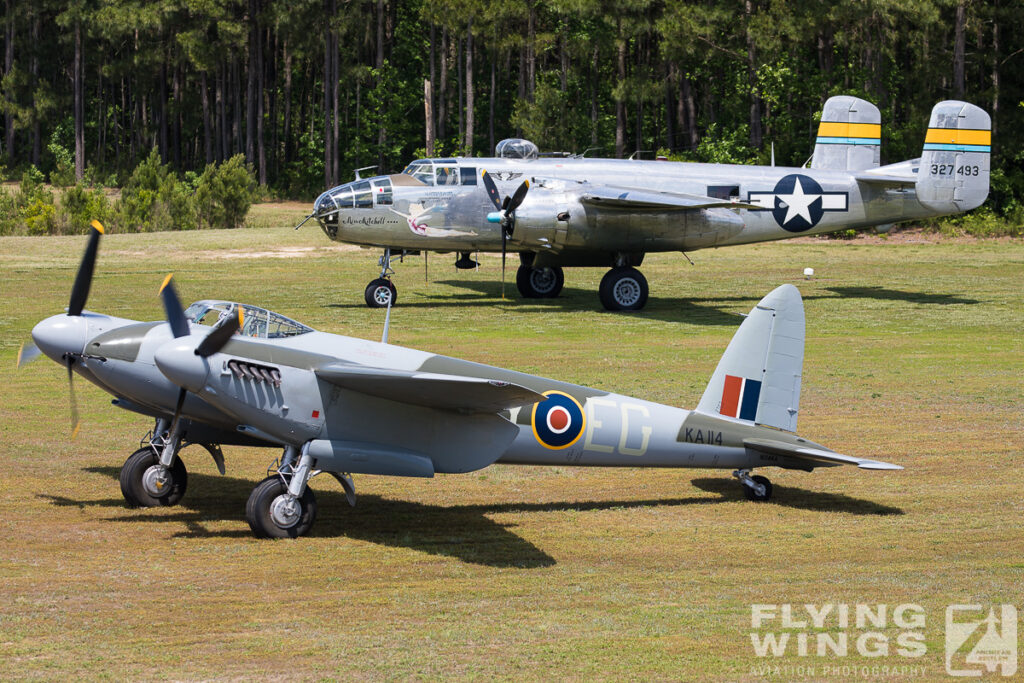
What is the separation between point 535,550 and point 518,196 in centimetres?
1558

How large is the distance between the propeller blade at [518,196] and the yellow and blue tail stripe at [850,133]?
9.46 metres

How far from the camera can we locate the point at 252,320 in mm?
10219

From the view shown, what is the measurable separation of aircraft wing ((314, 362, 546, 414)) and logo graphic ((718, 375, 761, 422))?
8.21 ft

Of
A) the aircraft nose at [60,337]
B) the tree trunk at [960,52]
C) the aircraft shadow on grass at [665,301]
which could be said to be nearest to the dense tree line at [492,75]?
the tree trunk at [960,52]

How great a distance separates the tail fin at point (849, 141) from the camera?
29.5 metres

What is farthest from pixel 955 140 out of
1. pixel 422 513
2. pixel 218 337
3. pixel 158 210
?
pixel 158 210

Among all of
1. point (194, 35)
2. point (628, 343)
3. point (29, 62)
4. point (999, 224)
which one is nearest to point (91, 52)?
point (29, 62)

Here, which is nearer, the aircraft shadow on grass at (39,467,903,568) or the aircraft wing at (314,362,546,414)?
the aircraft wing at (314,362,546,414)

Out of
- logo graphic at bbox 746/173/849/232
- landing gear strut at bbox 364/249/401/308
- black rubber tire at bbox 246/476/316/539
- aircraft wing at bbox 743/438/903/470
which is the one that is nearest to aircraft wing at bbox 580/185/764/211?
logo graphic at bbox 746/173/849/232

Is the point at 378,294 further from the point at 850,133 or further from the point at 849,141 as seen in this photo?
the point at 850,133

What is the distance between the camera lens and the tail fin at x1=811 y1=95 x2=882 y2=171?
29.5 meters

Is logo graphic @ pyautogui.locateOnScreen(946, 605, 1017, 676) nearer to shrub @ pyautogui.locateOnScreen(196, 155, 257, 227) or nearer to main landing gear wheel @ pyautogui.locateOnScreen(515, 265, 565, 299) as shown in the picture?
main landing gear wheel @ pyautogui.locateOnScreen(515, 265, 565, 299)

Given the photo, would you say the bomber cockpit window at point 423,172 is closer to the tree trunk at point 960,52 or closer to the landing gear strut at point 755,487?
the landing gear strut at point 755,487

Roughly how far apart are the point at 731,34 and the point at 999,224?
54.8 feet
